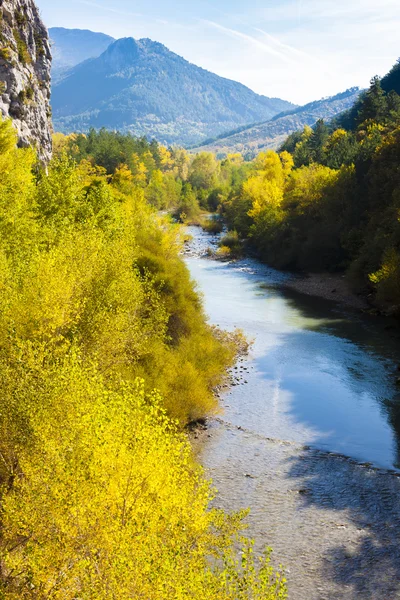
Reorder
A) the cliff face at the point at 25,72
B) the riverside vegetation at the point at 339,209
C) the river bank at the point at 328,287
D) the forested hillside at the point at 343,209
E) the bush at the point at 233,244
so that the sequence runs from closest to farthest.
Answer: the forested hillside at the point at 343,209
the riverside vegetation at the point at 339,209
the river bank at the point at 328,287
the cliff face at the point at 25,72
the bush at the point at 233,244

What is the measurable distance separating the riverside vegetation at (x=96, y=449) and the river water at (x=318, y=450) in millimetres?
2013

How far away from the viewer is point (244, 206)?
378ft

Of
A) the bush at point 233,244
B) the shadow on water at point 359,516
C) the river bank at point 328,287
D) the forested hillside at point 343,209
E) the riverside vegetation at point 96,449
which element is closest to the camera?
the riverside vegetation at point 96,449

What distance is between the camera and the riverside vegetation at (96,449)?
13906mm

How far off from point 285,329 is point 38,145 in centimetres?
4441

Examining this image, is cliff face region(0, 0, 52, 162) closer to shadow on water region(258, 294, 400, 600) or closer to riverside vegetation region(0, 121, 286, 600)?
riverside vegetation region(0, 121, 286, 600)

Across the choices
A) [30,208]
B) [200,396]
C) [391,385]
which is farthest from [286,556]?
[30,208]

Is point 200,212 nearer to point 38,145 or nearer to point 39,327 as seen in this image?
point 38,145

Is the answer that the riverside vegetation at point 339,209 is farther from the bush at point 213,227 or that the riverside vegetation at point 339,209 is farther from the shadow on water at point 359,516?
the shadow on water at point 359,516

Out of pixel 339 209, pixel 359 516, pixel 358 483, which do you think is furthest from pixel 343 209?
pixel 359 516

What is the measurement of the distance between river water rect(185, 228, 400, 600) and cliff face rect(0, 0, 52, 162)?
37.5 metres

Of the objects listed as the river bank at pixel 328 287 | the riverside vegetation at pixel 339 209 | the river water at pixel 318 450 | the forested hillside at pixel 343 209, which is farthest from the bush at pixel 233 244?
the river water at pixel 318 450

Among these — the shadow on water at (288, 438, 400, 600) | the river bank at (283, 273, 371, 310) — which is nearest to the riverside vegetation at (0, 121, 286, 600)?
the shadow on water at (288, 438, 400, 600)

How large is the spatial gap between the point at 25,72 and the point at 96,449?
7266cm
